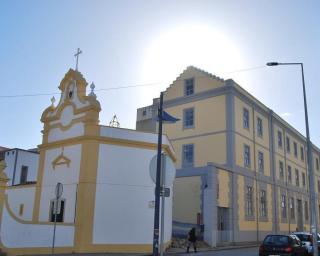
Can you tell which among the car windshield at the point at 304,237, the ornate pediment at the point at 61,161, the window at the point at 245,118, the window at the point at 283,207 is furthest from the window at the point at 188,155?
the ornate pediment at the point at 61,161

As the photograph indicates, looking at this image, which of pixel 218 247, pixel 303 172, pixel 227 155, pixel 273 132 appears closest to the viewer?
pixel 218 247

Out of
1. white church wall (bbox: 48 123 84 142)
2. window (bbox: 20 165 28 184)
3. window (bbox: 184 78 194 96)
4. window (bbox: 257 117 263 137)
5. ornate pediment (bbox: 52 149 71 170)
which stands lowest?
ornate pediment (bbox: 52 149 71 170)

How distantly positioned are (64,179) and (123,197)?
367 cm

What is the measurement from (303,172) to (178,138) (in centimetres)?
2242

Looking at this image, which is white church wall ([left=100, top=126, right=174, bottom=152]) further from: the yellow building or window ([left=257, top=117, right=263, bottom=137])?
window ([left=257, top=117, right=263, bottom=137])

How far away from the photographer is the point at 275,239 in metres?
18.2

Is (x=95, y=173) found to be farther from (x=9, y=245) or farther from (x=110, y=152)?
(x=9, y=245)

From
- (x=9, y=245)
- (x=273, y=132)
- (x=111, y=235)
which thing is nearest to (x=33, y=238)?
(x=9, y=245)

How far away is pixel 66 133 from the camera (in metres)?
23.0

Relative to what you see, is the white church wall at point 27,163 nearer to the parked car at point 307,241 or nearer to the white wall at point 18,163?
the white wall at point 18,163

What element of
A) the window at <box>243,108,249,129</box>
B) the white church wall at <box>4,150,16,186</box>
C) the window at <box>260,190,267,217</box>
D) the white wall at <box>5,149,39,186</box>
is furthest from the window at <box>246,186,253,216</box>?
the white church wall at <box>4,150,16,186</box>

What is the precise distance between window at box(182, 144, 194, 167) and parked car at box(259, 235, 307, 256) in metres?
16.9

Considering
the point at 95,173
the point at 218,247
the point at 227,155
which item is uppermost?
the point at 227,155

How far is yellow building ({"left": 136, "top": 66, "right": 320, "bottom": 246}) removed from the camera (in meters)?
29.7
